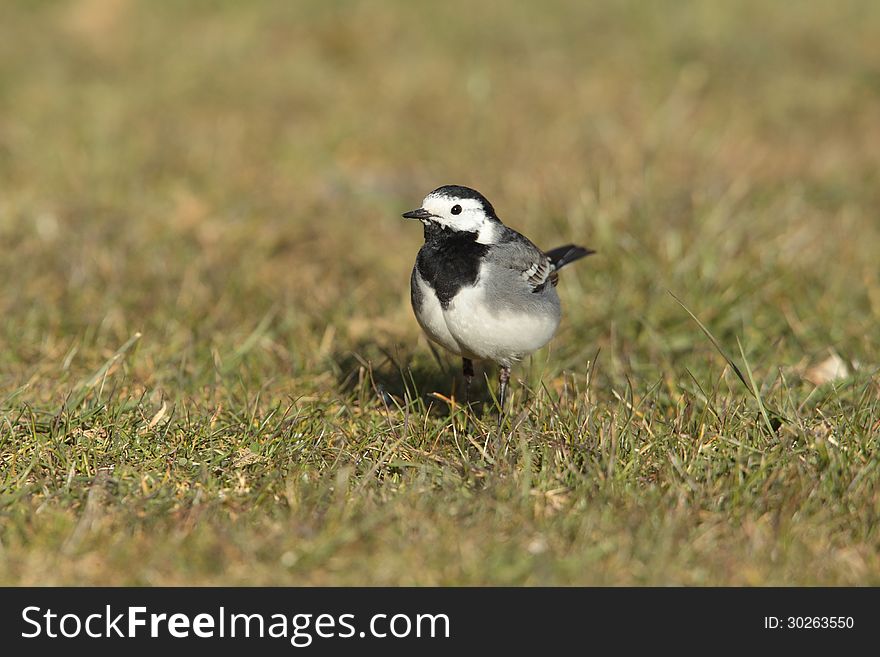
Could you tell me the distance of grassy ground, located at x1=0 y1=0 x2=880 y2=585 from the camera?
3734 mm

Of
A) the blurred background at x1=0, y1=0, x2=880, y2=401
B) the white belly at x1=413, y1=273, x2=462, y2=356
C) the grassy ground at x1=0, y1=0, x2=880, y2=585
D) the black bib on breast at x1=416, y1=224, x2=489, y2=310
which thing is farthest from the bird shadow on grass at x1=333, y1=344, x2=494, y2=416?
the black bib on breast at x1=416, y1=224, x2=489, y2=310

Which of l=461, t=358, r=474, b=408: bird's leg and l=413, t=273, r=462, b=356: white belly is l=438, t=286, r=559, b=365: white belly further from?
l=461, t=358, r=474, b=408: bird's leg

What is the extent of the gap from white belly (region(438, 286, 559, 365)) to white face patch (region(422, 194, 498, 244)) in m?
0.34

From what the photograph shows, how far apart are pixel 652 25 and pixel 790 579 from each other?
836cm

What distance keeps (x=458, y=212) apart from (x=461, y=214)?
0.05ft

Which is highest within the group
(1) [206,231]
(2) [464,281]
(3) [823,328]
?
(1) [206,231]

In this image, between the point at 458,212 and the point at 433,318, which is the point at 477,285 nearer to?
the point at 433,318

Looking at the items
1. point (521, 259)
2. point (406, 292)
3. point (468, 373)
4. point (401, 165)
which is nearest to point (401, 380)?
A: point (468, 373)

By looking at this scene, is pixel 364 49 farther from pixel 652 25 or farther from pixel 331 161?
pixel 652 25

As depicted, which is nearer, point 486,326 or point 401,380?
point 486,326

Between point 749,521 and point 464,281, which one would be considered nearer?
point 749,521

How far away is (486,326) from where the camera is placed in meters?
4.34
